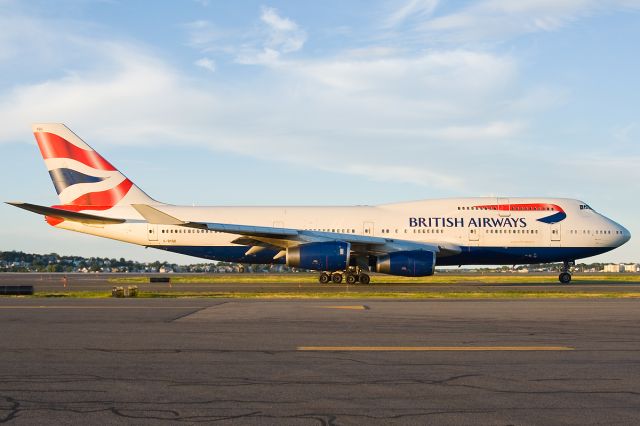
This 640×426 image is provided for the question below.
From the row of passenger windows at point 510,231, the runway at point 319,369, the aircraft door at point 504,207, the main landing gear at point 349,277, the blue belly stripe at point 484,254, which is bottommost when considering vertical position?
the runway at point 319,369

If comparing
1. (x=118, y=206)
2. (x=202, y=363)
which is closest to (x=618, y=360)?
(x=202, y=363)

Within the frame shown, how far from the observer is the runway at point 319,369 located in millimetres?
5641

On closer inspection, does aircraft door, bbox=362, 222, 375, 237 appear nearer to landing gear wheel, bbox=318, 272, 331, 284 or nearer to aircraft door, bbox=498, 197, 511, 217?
landing gear wheel, bbox=318, 272, 331, 284

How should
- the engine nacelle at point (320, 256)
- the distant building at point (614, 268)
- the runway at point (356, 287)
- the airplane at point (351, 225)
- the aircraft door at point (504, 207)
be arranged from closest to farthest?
the runway at point (356, 287) < the engine nacelle at point (320, 256) < the airplane at point (351, 225) < the aircraft door at point (504, 207) < the distant building at point (614, 268)

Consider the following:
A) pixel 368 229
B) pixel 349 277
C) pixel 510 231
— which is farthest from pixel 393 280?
pixel 510 231

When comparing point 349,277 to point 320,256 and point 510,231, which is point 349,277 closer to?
point 320,256

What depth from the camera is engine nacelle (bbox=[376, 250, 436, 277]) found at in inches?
1221

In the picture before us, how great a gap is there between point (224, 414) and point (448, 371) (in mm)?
2966

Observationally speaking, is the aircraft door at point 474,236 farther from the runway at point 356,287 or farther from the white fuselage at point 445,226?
the runway at point 356,287

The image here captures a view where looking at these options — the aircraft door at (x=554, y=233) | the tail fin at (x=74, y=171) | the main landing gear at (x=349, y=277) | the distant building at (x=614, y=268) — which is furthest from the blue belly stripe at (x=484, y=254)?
the distant building at (x=614, y=268)

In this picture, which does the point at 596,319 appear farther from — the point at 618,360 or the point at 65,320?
the point at 65,320

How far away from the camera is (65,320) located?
12711mm

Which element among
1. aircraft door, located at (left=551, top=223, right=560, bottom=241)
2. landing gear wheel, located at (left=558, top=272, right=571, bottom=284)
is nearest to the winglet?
aircraft door, located at (left=551, top=223, right=560, bottom=241)

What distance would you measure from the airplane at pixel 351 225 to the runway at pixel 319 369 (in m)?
20.3
